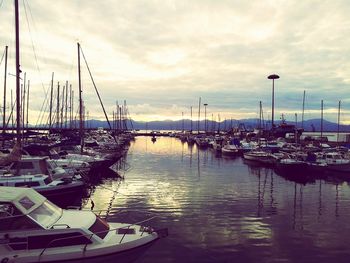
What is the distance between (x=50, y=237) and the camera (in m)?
11.9

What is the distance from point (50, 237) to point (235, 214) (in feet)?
49.2

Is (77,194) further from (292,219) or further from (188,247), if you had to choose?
(292,219)

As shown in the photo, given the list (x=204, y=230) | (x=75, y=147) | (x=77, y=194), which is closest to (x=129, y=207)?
(x=77, y=194)

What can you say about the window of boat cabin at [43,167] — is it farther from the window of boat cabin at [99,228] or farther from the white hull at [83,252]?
the white hull at [83,252]

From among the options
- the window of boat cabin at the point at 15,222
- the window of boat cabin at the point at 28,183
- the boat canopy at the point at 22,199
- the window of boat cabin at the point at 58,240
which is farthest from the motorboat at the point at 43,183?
the window of boat cabin at the point at 58,240

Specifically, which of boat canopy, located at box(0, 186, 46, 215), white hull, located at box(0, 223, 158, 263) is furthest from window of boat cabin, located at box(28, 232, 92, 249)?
boat canopy, located at box(0, 186, 46, 215)

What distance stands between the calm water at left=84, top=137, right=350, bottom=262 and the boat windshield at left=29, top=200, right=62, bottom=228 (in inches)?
167

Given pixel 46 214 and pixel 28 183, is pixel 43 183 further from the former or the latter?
pixel 46 214

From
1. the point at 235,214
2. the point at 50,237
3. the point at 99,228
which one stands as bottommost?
the point at 235,214

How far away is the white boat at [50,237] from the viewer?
37.8ft

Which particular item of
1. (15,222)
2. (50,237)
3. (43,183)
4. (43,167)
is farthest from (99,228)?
(43,167)

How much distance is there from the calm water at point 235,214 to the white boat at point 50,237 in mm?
3326

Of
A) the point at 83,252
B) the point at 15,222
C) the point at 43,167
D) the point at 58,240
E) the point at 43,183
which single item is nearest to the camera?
the point at 83,252

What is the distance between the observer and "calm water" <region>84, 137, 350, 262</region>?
666 inches
